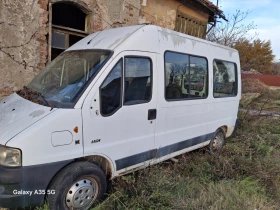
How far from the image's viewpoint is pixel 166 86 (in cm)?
362

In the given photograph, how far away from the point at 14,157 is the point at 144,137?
1.71 metres

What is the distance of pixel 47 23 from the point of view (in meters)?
5.52

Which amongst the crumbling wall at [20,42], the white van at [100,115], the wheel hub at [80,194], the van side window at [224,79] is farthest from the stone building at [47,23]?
the van side window at [224,79]

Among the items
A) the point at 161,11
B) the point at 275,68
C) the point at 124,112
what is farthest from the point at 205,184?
the point at 275,68

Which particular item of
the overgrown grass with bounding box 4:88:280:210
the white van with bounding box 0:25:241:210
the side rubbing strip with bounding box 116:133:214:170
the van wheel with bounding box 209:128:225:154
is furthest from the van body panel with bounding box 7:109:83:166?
the van wheel with bounding box 209:128:225:154

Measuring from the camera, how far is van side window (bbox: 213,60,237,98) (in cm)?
477

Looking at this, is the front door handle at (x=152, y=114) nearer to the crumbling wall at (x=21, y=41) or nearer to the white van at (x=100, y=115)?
the white van at (x=100, y=115)

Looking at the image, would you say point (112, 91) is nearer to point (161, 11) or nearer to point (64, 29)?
point (64, 29)

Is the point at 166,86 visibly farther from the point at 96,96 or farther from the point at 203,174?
the point at 203,174

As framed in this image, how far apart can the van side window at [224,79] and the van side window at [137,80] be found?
6.25 feet

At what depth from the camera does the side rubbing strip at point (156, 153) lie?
3.21 meters

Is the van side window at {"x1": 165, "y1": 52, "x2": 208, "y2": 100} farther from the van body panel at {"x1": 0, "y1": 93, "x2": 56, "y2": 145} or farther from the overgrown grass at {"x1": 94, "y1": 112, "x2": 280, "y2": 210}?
the van body panel at {"x1": 0, "y1": 93, "x2": 56, "y2": 145}

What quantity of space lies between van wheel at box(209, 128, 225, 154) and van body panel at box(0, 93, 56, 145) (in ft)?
11.8

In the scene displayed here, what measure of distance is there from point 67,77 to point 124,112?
87cm
